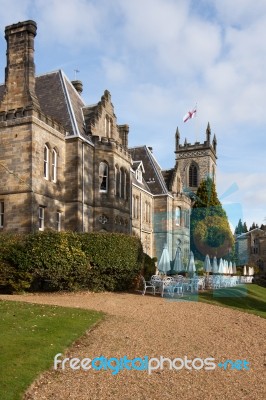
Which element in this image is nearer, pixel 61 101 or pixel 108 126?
pixel 61 101

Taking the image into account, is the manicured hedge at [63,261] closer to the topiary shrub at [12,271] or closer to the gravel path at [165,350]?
the topiary shrub at [12,271]

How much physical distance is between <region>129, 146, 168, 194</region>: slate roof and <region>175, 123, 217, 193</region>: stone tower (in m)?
28.3

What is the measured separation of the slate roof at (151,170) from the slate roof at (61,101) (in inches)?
655

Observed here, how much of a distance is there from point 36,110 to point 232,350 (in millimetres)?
17636

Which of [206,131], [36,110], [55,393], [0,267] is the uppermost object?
[206,131]

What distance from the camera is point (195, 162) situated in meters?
77.4

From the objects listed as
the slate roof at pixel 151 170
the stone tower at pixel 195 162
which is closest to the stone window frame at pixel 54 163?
the slate roof at pixel 151 170

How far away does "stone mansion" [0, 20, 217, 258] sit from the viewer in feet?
75.1

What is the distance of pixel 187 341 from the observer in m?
9.92

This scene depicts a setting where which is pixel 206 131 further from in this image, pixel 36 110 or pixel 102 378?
pixel 102 378

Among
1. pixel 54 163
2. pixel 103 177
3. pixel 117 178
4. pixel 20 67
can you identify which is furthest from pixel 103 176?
pixel 20 67

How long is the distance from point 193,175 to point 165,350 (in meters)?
68.8

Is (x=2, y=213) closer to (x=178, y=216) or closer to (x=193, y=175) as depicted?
(x=178, y=216)

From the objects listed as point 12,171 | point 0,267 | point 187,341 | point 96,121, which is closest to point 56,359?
point 187,341
